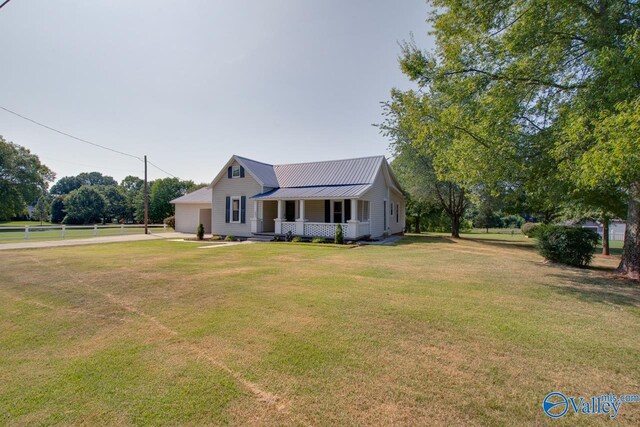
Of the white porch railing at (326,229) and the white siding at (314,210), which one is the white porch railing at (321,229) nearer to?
the white porch railing at (326,229)

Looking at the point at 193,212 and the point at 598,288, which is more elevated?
the point at 193,212

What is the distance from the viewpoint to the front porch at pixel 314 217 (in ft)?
55.0

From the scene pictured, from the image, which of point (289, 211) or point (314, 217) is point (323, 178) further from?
point (289, 211)

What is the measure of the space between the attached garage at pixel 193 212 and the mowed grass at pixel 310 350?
62.2 ft

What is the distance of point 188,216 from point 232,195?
8.68 metres

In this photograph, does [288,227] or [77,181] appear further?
[77,181]

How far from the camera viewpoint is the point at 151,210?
4328 centimetres

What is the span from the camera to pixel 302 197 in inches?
687

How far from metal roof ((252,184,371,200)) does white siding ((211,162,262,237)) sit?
1006mm

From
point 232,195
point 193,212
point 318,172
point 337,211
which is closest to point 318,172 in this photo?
point 318,172

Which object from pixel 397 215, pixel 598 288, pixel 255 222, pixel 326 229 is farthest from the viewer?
pixel 397 215

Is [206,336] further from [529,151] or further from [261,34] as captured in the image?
[261,34]

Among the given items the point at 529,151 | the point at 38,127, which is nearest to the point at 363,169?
the point at 529,151

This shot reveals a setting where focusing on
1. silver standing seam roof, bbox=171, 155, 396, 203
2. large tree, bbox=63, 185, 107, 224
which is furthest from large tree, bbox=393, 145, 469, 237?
large tree, bbox=63, 185, 107, 224
